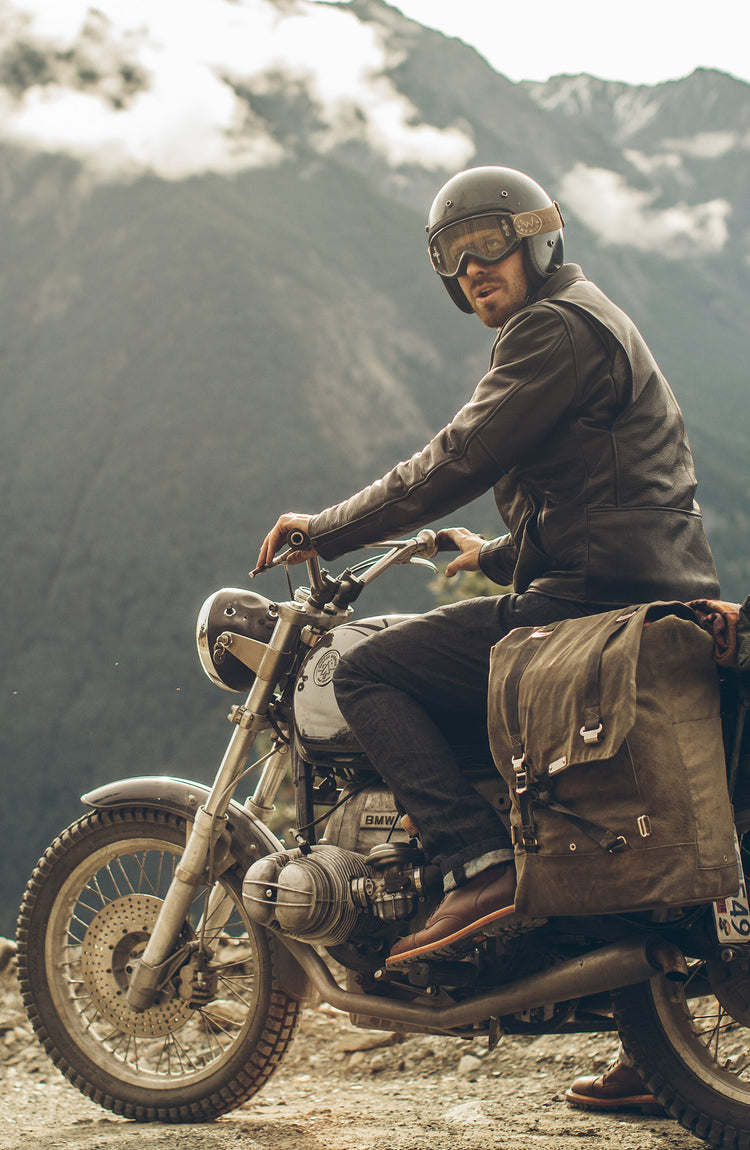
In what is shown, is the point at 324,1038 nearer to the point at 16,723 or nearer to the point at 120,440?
the point at 16,723

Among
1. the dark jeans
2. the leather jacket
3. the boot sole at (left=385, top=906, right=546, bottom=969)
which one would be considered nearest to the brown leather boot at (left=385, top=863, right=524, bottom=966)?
the boot sole at (left=385, top=906, right=546, bottom=969)

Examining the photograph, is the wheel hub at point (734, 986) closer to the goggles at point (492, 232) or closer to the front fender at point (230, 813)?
the front fender at point (230, 813)

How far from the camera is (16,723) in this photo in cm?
9644

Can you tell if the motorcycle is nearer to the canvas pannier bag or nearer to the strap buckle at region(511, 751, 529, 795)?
the canvas pannier bag

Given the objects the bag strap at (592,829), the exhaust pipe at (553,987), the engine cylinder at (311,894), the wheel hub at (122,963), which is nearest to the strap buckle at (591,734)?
the bag strap at (592,829)

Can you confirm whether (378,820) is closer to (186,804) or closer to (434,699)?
(434,699)

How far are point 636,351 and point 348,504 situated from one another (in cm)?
92

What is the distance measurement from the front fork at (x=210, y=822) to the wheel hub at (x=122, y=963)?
8 cm

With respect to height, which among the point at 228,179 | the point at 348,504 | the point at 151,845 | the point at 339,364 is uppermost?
the point at 228,179

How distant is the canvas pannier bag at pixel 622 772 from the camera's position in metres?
2.54

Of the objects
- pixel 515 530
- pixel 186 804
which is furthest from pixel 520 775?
pixel 186 804

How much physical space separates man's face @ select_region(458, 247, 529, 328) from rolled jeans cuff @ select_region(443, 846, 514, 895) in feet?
5.22

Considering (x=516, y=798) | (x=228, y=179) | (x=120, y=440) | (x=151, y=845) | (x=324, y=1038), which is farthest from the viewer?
(x=228, y=179)

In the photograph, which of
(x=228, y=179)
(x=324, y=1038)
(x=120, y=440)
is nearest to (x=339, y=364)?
(x=120, y=440)
